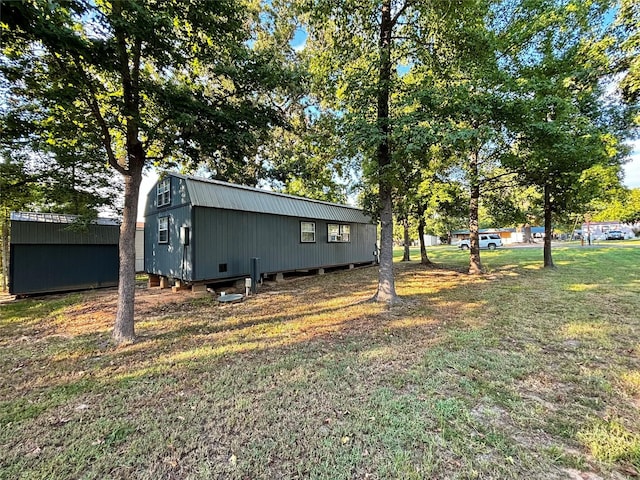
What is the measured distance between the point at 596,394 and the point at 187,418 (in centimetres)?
393

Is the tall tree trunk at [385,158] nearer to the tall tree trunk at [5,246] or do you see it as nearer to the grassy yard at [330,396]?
the grassy yard at [330,396]

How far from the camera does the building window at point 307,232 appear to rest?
11.8 m

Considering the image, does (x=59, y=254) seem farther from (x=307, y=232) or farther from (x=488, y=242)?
(x=488, y=242)

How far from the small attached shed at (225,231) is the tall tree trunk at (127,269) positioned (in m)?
3.06

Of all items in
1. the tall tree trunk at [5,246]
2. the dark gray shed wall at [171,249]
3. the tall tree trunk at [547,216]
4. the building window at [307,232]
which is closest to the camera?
the dark gray shed wall at [171,249]

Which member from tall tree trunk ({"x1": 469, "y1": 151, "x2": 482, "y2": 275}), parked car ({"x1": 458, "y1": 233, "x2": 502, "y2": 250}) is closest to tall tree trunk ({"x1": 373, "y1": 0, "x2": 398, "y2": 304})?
tall tree trunk ({"x1": 469, "y1": 151, "x2": 482, "y2": 275})

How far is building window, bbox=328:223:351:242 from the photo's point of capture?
13539mm

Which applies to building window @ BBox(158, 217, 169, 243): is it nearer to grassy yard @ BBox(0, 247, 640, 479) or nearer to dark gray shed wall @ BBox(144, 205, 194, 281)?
dark gray shed wall @ BBox(144, 205, 194, 281)

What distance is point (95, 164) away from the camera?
8.75 meters

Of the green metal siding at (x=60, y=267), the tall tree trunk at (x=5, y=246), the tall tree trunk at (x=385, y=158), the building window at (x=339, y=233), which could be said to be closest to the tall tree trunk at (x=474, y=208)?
the tall tree trunk at (x=385, y=158)

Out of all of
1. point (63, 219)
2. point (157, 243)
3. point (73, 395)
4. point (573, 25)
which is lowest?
point (73, 395)

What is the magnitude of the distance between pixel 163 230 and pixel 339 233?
298 inches

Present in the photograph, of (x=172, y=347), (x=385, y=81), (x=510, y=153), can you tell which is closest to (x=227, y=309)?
(x=172, y=347)

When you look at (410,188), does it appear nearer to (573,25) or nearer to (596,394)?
(573,25)
